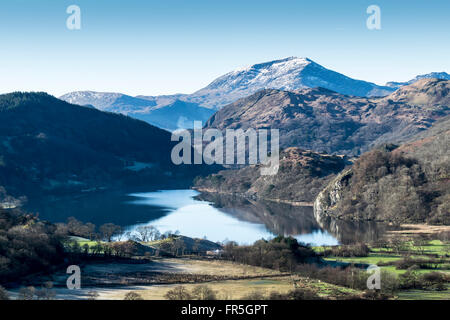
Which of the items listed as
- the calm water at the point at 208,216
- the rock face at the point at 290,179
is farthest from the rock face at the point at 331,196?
the rock face at the point at 290,179

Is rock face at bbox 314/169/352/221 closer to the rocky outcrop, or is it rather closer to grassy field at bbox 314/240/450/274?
the rocky outcrop

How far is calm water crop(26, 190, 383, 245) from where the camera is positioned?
90.9 meters

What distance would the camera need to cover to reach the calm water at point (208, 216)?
90.9 metres

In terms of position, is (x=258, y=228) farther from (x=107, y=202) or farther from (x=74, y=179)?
(x=74, y=179)

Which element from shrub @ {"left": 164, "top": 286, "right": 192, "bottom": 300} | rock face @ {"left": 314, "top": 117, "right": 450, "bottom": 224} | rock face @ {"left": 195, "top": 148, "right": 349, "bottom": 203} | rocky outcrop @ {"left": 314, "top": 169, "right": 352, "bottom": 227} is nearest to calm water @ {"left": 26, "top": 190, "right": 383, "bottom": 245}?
rocky outcrop @ {"left": 314, "top": 169, "right": 352, "bottom": 227}

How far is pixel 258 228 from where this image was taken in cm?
9812

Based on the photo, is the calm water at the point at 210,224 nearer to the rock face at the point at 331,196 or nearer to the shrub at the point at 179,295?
the rock face at the point at 331,196

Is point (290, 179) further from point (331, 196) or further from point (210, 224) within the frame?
point (210, 224)

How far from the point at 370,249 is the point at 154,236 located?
3334 cm

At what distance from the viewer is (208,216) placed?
114625mm

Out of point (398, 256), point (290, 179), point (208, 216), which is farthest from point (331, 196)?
point (398, 256)

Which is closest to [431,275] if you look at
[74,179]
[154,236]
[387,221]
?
[154,236]

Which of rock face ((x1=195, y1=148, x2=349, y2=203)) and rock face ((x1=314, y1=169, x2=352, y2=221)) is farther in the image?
rock face ((x1=195, y1=148, x2=349, y2=203))

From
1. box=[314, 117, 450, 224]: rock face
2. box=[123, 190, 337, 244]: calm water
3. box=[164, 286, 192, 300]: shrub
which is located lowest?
box=[123, 190, 337, 244]: calm water
